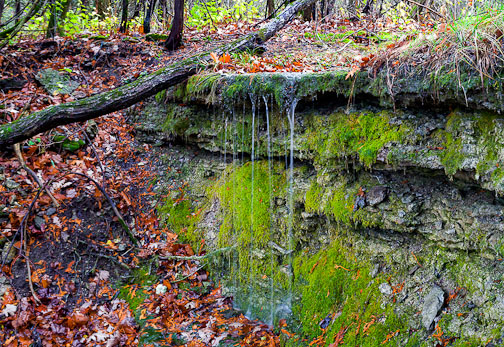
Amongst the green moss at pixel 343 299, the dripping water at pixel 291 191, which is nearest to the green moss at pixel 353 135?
the dripping water at pixel 291 191

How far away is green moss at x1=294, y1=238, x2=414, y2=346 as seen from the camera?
3.43 meters

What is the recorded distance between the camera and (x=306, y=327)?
13.1 feet

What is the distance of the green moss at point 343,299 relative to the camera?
343 centimetres

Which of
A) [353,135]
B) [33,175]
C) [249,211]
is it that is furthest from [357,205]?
[33,175]

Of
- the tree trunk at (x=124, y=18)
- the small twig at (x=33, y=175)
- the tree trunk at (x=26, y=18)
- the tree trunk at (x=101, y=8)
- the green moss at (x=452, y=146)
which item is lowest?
the small twig at (x=33, y=175)

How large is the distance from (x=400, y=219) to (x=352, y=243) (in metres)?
0.66

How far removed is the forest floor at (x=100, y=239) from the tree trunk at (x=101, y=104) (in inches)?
19.4

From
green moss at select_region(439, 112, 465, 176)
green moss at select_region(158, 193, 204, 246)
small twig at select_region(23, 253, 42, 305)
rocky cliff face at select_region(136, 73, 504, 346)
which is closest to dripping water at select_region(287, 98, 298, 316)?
rocky cliff face at select_region(136, 73, 504, 346)

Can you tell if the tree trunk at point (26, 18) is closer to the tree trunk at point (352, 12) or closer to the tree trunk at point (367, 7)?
the tree trunk at point (352, 12)

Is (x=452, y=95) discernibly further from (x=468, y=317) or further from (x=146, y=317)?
(x=146, y=317)

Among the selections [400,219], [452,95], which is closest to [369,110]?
[452,95]

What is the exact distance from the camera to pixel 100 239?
203 inches

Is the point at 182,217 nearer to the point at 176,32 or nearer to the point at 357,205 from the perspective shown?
the point at 357,205

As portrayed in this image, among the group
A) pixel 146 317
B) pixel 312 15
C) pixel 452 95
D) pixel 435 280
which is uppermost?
pixel 312 15
